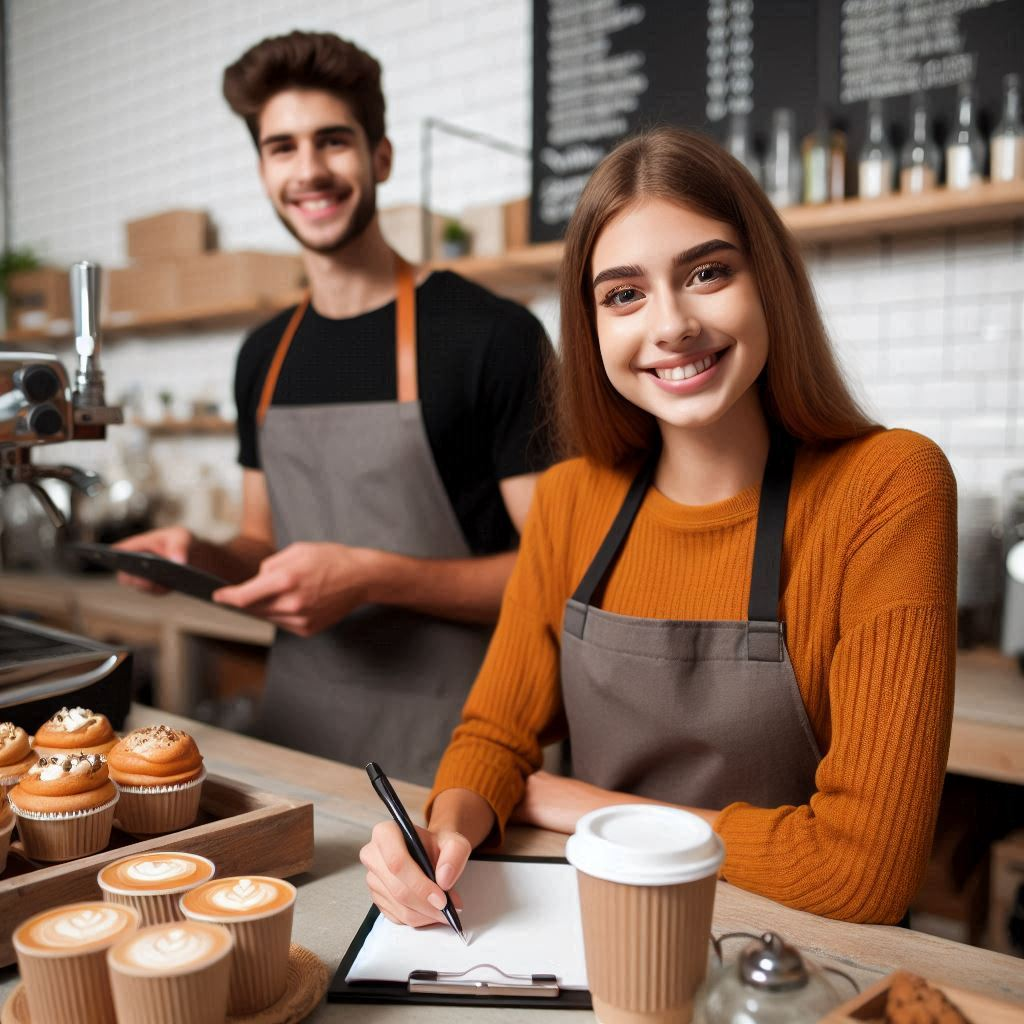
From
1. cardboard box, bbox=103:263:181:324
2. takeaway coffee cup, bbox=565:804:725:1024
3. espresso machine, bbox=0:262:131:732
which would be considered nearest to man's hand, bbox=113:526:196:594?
espresso machine, bbox=0:262:131:732

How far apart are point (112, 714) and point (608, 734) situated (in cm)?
72

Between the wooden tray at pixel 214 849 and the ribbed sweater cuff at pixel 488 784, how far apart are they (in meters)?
0.19

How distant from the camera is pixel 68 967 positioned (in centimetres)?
72

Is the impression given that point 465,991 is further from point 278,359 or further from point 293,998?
point 278,359

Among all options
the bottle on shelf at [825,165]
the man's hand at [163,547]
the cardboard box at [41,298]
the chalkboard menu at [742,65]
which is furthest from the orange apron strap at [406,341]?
the cardboard box at [41,298]

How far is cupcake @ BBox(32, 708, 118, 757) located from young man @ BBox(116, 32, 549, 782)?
625mm

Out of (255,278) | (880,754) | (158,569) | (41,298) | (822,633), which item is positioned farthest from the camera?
Result: (41,298)

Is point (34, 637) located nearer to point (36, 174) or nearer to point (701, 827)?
point (701, 827)

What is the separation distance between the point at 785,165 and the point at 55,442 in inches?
79.2

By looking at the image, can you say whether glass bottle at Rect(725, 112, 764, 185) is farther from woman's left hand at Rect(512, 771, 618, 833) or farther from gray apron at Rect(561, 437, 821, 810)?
woman's left hand at Rect(512, 771, 618, 833)

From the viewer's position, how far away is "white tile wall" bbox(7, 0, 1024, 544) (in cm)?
276

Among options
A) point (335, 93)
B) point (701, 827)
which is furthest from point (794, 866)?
point (335, 93)

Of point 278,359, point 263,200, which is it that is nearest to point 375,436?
point 278,359

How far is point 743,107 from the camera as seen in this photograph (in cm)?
283
